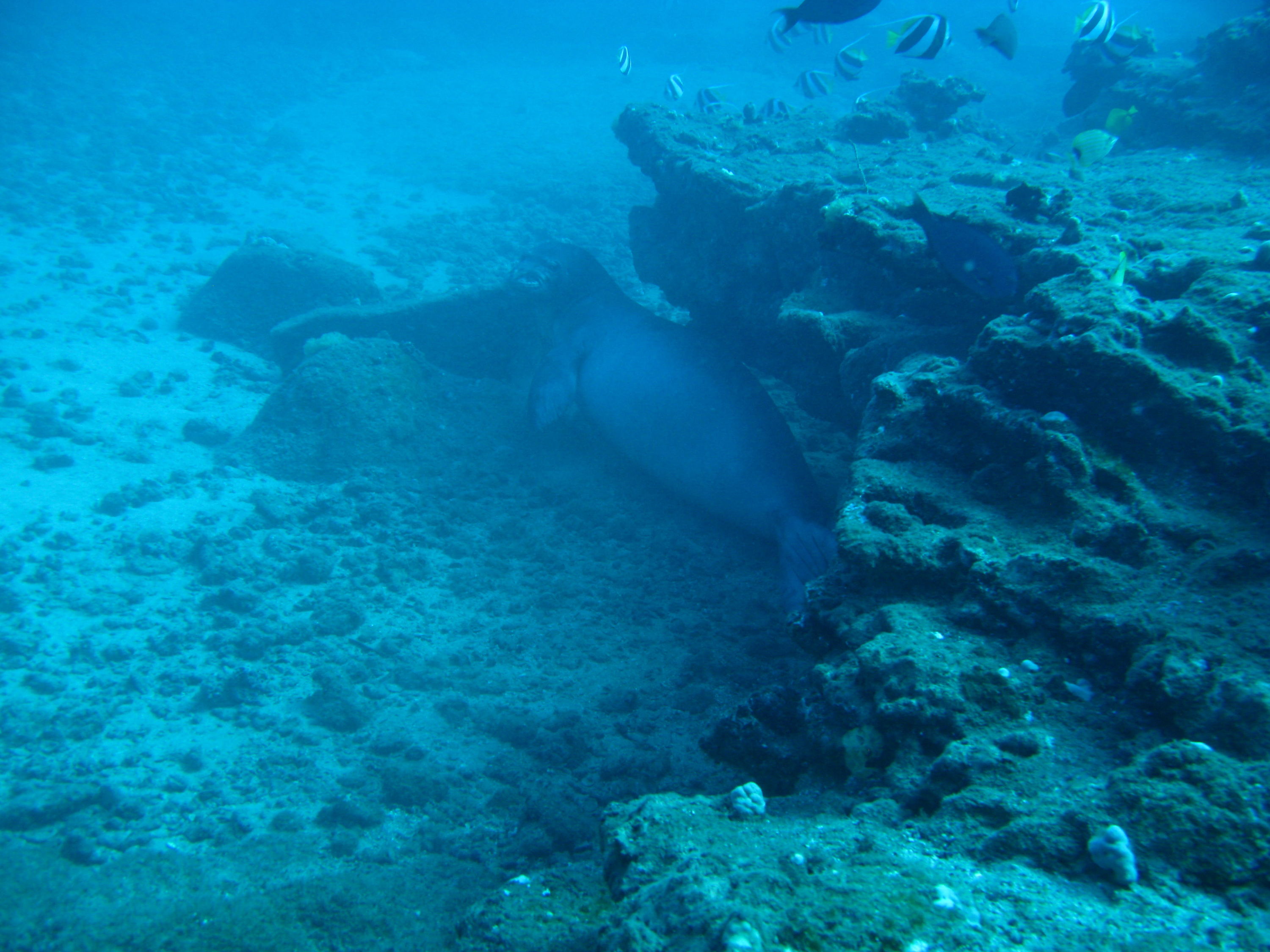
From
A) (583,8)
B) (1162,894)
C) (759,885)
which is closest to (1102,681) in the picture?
(1162,894)

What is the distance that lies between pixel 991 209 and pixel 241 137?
18.7 metres

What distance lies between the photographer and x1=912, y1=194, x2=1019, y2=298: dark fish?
11.3 ft

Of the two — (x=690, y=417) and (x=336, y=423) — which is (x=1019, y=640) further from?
(x=336, y=423)

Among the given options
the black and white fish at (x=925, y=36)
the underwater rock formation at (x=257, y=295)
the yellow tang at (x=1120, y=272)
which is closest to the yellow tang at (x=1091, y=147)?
the black and white fish at (x=925, y=36)

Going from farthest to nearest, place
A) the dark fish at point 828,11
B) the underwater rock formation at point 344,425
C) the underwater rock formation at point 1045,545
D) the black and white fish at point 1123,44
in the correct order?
the black and white fish at point 1123,44 < the underwater rock formation at point 344,425 < the dark fish at point 828,11 < the underwater rock formation at point 1045,545

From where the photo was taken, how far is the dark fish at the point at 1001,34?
6770 millimetres

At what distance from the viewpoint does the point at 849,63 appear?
914 centimetres

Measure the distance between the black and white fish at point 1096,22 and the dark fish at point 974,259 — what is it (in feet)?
19.7

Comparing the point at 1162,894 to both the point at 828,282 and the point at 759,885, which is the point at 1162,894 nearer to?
the point at 759,885

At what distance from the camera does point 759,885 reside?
1.37 metres

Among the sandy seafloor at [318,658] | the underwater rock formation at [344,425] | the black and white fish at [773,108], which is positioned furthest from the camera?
the black and white fish at [773,108]

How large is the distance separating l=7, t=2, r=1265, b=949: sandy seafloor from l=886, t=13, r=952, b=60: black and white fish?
3554 mm

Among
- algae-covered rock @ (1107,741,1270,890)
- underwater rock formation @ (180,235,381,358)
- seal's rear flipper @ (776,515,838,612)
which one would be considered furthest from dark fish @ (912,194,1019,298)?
underwater rock formation @ (180,235,381,358)

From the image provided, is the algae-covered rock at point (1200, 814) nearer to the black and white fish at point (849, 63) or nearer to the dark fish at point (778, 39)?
the dark fish at point (778, 39)
